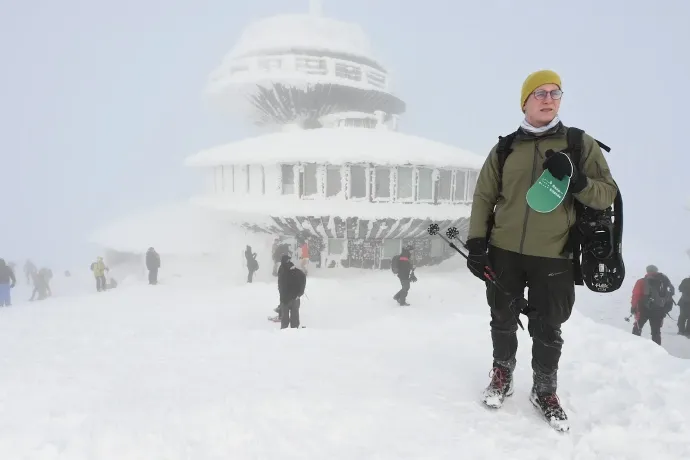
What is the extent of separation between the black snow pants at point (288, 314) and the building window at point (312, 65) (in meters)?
21.2

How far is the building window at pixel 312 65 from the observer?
26.2 m

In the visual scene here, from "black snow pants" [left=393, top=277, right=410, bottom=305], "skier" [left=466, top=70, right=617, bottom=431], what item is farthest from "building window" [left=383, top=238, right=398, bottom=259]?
"skier" [left=466, top=70, right=617, bottom=431]

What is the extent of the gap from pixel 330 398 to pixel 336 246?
1525 cm

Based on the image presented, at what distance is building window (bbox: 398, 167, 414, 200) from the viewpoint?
17.7 metres

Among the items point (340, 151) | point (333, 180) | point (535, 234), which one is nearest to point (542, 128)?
point (535, 234)

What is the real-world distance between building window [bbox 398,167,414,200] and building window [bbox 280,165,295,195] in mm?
4712

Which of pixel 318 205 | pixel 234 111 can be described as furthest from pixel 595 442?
pixel 234 111

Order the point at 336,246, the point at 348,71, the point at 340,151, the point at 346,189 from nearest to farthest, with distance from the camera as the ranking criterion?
the point at 340,151 < the point at 346,189 < the point at 336,246 < the point at 348,71

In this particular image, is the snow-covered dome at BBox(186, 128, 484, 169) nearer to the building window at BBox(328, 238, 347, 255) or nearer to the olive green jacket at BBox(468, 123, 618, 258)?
the building window at BBox(328, 238, 347, 255)

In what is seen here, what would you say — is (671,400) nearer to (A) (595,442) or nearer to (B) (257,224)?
(A) (595,442)

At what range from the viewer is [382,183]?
17.6 meters

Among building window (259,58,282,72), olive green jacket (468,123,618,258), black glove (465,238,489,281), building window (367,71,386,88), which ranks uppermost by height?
building window (259,58,282,72)

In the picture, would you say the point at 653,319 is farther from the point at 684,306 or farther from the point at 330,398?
the point at 330,398

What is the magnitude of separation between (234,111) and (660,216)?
286 ft
